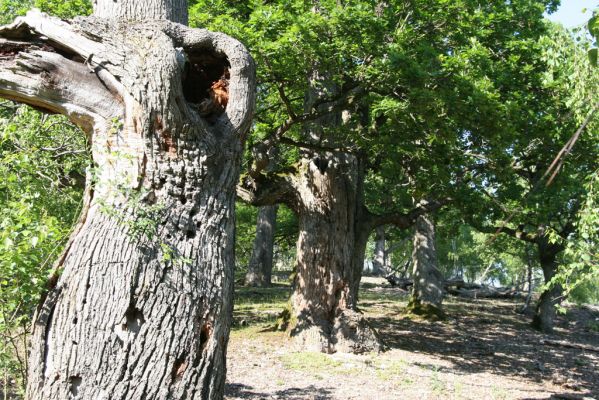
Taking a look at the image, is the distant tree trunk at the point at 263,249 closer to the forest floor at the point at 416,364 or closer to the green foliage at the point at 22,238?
the forest floor at the point at 416,364

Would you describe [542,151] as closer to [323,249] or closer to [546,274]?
[323,249]

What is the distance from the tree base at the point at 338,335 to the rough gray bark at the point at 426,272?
21.3ft

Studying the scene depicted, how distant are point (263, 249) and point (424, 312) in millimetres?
7208

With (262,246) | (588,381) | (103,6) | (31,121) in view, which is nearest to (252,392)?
(31,121)

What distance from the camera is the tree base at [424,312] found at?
16594 mm

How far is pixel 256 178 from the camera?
10922mm

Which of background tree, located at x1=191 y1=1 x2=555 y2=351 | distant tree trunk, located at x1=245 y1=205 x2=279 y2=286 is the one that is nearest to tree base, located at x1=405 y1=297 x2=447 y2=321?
background tree, located at x1=191 y1=1 x2=555 y2=351

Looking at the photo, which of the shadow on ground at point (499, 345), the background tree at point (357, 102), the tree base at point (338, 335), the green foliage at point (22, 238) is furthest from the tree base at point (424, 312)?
the green foliage at point (22, 238)

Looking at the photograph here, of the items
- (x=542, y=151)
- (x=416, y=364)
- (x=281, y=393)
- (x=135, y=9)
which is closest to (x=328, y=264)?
(x=416, y=364)

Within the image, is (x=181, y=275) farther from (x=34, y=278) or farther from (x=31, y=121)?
(x=31, y=121)

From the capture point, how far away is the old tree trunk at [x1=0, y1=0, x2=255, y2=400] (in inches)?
136

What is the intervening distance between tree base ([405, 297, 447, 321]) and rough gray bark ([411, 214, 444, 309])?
0.03m

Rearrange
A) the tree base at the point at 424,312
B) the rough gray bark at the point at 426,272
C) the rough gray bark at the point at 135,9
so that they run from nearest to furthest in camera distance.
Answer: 1. the rough gray bark at the point at 135,9
2. the tree base at the point at 424,312
3. the rough gray bark at the point at 426,272

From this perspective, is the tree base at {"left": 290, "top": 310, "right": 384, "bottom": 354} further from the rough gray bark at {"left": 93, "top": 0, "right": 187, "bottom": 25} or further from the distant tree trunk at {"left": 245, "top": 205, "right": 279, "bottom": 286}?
the distant tree trunk at {"left": 245, "top": 205, "right": 279, "bottom": 286}
